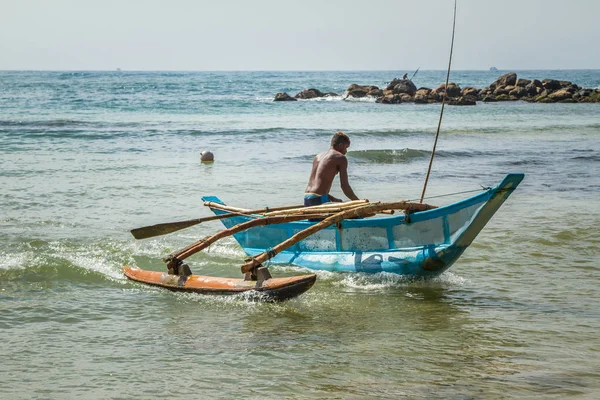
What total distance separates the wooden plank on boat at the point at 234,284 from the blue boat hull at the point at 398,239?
120 centimetres

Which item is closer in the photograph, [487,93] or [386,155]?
[386,155]

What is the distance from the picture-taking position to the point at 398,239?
8.45m

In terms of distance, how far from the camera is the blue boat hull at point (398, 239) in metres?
7.76

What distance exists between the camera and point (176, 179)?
17000mm

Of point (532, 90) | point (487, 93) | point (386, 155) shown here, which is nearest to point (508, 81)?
point (487, 93)

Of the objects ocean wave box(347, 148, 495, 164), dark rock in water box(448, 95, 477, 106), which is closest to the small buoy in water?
ocean wave box(347, 148, 495, 164)

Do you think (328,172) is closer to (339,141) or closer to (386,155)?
(339,141)

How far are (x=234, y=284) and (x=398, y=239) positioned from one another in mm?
1911

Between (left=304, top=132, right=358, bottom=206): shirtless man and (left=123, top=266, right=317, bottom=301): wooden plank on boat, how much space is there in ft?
5.84

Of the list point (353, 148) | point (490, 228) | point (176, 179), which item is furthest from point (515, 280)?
point (353, 148)

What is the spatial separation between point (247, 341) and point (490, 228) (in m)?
6.32

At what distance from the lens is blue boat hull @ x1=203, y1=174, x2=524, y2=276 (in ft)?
25.5

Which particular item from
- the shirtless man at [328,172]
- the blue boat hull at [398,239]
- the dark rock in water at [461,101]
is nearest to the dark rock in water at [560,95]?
the dark rock in water at [461,101]

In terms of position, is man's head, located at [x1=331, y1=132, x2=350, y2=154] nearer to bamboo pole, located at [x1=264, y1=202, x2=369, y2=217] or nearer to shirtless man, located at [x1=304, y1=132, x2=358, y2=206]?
shirtless man, located at [x1=304, y1=132, x2=358, y2=206]
